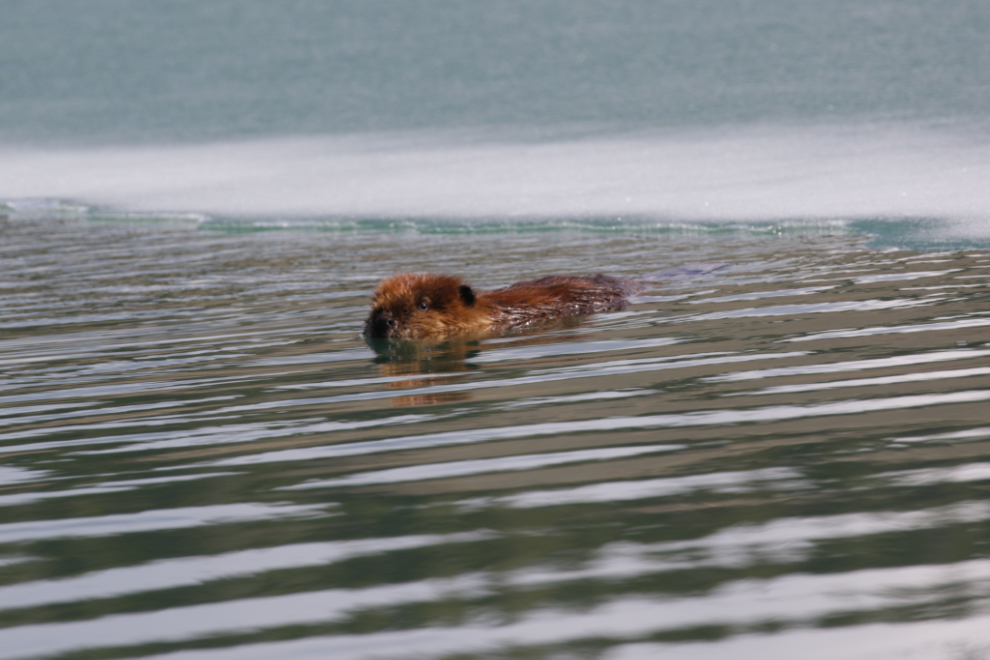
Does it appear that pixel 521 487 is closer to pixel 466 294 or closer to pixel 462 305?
pixel 466 294

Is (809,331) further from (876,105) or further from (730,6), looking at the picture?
(730,6)

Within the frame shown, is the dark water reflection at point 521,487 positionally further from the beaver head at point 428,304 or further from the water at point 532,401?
the beaver head at point 428,304

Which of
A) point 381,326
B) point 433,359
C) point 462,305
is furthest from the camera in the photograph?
point 462,305

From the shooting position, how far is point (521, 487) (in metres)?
3.82

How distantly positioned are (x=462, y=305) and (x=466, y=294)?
0.48 ft

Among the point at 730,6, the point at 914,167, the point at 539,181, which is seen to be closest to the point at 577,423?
the point at 914,167

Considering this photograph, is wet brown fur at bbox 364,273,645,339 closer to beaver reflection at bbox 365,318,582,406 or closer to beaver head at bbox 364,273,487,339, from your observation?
beaver head at bbox 364,273,487,339

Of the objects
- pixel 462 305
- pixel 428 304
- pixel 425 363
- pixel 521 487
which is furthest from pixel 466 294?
pixel 521 487

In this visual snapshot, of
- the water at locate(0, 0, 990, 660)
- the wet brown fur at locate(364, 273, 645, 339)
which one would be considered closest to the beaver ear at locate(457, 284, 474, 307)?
the wet brown fur at locate(364, 273, 645, 339)

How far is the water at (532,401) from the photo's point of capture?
2889 millimetres

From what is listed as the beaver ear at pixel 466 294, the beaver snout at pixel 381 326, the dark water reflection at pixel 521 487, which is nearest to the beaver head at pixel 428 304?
the beaver ear at pixel 466 294

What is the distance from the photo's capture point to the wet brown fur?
765 cm

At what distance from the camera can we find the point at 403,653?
8.73ft

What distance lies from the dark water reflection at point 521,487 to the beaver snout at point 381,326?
0.16m
